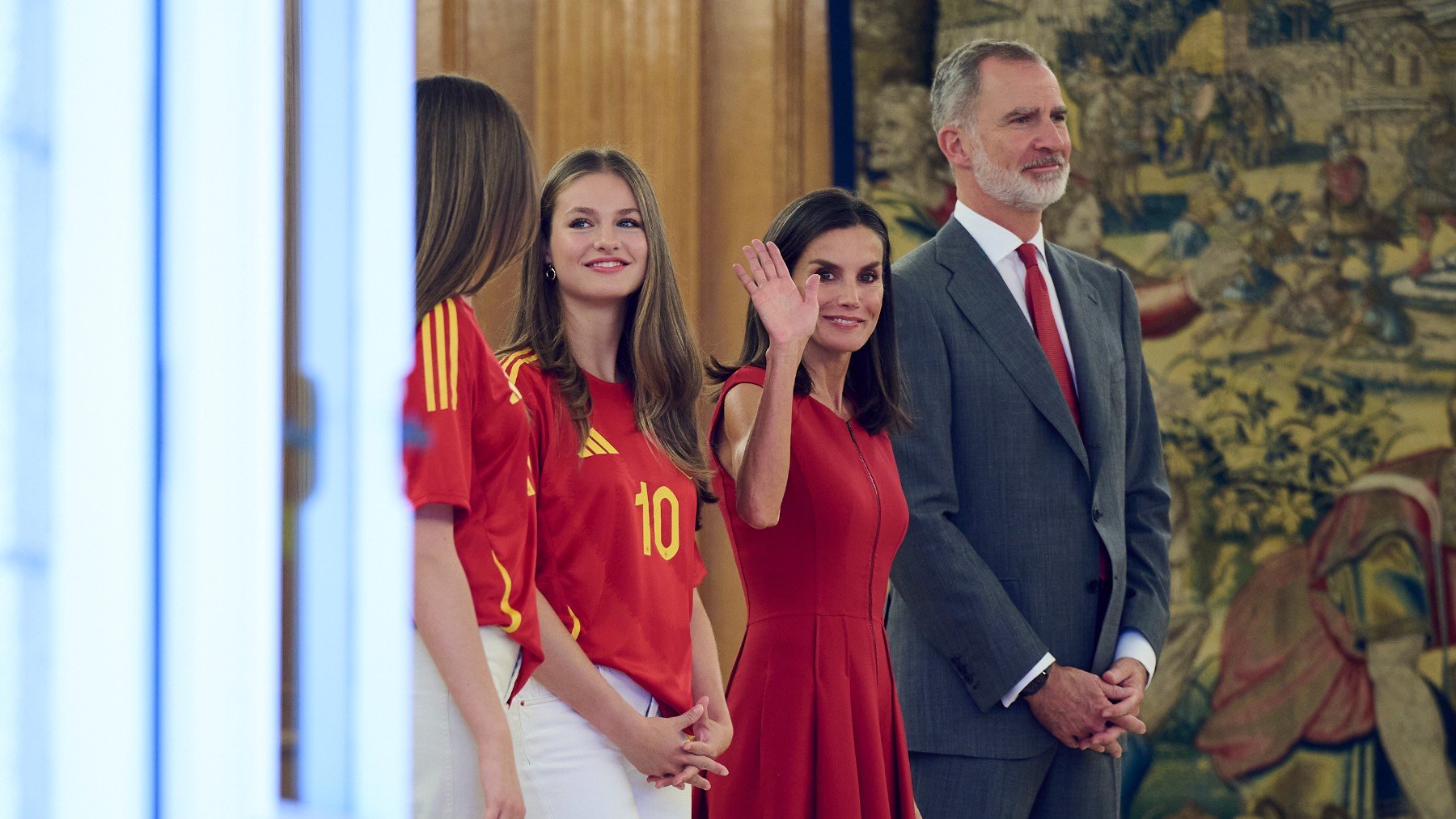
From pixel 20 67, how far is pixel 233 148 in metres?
0.10

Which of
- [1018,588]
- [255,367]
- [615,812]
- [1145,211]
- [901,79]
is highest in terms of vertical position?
[901,79]

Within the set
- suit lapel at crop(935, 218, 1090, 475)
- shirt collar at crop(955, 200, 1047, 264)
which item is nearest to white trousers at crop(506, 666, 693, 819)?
suit lapel at crop(935, 218, 1090, 475)

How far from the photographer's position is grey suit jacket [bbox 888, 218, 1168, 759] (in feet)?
9.47

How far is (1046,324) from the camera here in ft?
10.3

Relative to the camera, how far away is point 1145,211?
17.7 feet

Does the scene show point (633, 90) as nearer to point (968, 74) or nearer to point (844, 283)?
point (968, 74)

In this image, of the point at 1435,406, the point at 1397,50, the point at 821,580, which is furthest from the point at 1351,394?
the point at 821,580

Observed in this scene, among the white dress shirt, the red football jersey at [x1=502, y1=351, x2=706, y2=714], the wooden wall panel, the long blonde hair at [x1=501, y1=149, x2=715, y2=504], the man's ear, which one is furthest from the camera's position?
the wooden wall panel

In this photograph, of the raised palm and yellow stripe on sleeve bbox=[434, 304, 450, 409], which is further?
the raised palm

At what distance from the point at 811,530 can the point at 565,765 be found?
0.68 metres

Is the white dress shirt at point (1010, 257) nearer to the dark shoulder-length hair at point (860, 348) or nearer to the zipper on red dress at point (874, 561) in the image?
the dark shoulder-length hair at point (860, 348)

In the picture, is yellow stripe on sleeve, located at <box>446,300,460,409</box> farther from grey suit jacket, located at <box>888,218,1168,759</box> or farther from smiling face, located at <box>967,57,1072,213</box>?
smiling face, located at <box>967,57,1072,213</box>

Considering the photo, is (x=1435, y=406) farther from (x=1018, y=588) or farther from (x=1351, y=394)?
(x=1018, y=588)

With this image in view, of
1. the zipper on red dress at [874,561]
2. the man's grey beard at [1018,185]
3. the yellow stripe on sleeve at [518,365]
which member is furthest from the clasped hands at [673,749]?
the man's grey beard at [1018,185]
